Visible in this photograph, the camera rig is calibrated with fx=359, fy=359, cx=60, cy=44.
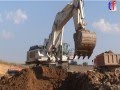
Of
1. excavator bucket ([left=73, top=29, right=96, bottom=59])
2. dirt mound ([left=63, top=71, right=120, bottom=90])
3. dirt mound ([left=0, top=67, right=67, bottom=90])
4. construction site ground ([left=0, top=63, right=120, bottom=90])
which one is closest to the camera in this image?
dirt mound ([left=63, top=71, right=120, bottom=90])

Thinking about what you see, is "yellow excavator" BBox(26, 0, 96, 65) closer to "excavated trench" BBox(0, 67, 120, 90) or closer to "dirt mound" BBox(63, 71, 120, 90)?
"dirt mound" BBox(63, 71, 120, 90)

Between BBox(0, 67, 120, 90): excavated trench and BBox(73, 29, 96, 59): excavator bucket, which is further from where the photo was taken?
BBox(0, 67, 120, 90): excavated trench

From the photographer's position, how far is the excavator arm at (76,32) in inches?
559

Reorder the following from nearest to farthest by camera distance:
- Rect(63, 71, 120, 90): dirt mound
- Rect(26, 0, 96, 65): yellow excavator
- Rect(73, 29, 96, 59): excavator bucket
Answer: Rect(63, 71, 120, 90): dirt mound, Rect(73, 29, 96, 59): excavator bucket, Rect(26, 0, 96, 65): yellow excavator

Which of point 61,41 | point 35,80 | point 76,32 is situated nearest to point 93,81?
point 76,32

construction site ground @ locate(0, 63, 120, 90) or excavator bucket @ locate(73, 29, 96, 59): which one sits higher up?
excavator bucket @ locate(73, 29, 96, 59)

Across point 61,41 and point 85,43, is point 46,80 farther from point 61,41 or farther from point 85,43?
point 85,43

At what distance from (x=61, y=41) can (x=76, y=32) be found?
12.6 ft

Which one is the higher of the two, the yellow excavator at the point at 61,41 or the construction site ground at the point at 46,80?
the yellow excavator at the point at 61,41

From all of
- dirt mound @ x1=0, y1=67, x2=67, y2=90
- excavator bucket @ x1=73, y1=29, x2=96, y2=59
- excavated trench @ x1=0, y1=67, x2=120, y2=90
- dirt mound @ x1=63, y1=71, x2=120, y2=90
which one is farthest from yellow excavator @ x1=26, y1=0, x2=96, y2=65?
dirt mound @ x1=0, y1=67, x2=67, y2=90

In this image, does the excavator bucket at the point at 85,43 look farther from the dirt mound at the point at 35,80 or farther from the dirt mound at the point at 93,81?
the dirt mound at the point at 35,80

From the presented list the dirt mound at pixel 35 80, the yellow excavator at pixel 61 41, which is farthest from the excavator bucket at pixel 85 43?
the dirt mound at pixel 35 80

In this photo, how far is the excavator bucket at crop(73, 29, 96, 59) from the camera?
14.1 meters

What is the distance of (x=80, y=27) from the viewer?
599 inches
